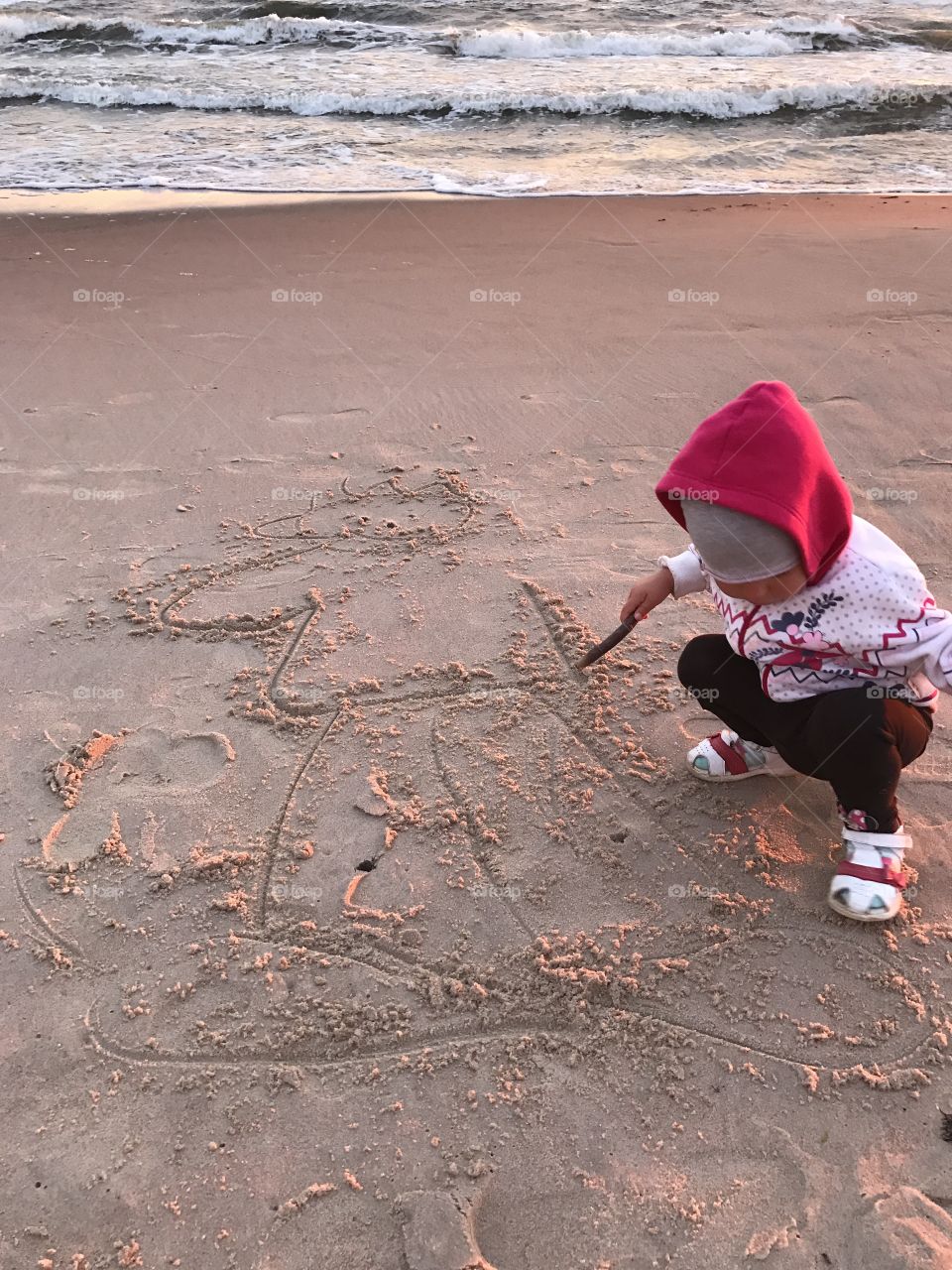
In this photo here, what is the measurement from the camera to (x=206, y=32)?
468 inches

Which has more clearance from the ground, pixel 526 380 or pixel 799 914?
pixel 526 380

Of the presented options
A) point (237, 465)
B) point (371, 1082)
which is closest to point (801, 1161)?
point (371, 1082)

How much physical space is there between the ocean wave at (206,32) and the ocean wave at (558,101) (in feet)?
9.69

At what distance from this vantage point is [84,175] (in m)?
7.42

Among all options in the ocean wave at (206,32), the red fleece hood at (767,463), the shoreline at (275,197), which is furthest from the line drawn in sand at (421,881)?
the ocean wave at (206,32)

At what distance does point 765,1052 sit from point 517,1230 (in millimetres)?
606

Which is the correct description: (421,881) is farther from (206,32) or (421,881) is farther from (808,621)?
(206,32)

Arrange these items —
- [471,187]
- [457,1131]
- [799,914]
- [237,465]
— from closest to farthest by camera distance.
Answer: [457,1131]
[799,914]
[237,465]
[471,187]

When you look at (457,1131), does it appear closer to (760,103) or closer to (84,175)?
(84,175)

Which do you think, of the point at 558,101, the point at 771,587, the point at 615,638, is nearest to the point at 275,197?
the point at 558,101

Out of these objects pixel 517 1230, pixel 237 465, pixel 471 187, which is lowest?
pixel 517 1230

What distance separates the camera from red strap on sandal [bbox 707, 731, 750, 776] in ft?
8.29

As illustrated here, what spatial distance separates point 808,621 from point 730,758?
59 cm

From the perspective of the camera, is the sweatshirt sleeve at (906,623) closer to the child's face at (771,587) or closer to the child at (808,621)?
the child at (808,621)
